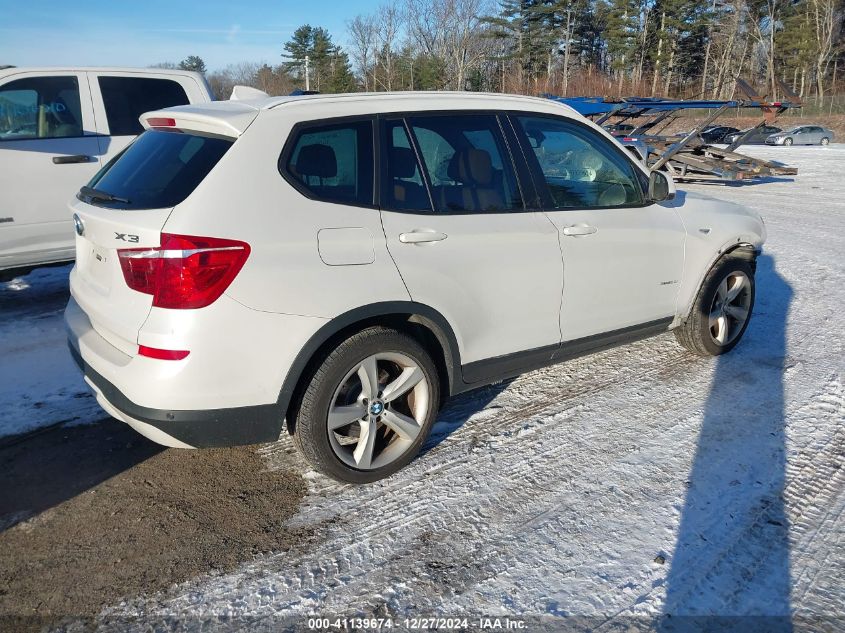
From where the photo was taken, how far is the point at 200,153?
9.73ft

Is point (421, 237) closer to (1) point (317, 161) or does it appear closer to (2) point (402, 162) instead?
(2) point (402, 162)

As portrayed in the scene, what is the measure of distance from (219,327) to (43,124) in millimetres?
4641

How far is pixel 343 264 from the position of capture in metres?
2.97

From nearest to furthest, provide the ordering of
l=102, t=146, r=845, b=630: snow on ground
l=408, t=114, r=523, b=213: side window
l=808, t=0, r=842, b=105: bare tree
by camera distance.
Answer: l=102, t=146, r=845, b=630: snow on ground < l=408, t=114, r=523, b=213: side window < l=808, t=0, r=842, b=105: bare tree

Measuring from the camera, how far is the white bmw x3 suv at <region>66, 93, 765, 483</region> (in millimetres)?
2770

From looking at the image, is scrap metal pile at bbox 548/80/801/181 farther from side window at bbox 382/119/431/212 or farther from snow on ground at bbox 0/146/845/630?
side window at bbox 382/119/431/212

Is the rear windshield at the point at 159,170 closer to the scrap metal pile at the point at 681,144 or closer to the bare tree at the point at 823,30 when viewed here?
the scrap metal pile at the point at 681,144

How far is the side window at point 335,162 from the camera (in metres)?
2.99

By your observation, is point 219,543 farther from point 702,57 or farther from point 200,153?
point 702,57

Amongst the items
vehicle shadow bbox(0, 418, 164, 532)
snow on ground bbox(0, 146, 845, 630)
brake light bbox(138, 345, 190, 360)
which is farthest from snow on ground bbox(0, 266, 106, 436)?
brake light bbox(138, 345, 190, 360)

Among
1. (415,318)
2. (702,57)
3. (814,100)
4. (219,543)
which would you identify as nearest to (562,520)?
(415,318)

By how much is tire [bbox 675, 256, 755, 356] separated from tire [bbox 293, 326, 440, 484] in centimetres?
236

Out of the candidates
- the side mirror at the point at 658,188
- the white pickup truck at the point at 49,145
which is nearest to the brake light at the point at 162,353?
the side mirror at the point at 658,188

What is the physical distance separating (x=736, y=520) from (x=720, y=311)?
2.30 m
